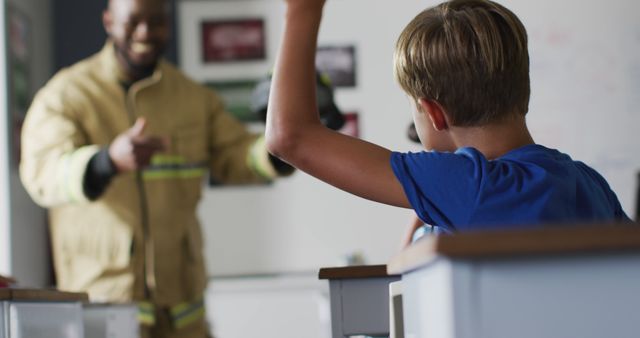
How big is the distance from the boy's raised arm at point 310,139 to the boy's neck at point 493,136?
0.49ft

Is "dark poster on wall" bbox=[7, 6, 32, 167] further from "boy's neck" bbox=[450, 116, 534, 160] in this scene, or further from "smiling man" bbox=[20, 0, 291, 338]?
"boy's neck" bbox=[450, 116, 534, 160]

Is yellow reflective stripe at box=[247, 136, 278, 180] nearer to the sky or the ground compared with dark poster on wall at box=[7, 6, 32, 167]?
nearer to the ground

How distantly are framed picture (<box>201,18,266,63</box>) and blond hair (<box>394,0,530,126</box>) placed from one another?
12.5 feet

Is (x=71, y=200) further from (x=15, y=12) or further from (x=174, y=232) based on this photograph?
(x=15, y=12)

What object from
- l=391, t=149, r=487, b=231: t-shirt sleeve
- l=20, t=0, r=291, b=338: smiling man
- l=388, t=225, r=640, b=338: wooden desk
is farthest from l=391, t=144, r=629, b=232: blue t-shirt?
l=20, t=0, r=291, b=338: smiling man

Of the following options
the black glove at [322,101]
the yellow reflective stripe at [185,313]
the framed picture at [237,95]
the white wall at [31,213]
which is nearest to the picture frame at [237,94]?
the framed picture at [237,95]

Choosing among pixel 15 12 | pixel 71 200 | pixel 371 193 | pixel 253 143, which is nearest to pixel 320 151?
pixel 371 193

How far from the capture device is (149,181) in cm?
344

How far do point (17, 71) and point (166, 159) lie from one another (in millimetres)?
1248

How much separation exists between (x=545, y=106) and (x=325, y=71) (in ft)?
3.45

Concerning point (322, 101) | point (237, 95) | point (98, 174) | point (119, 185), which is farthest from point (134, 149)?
point (237, 95)

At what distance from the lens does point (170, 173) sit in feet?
11.4

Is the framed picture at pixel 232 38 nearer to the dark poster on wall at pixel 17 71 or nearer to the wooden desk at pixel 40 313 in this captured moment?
the dark poster on wall at pixel 17 71

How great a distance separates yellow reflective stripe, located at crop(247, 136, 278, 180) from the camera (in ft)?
11.4
